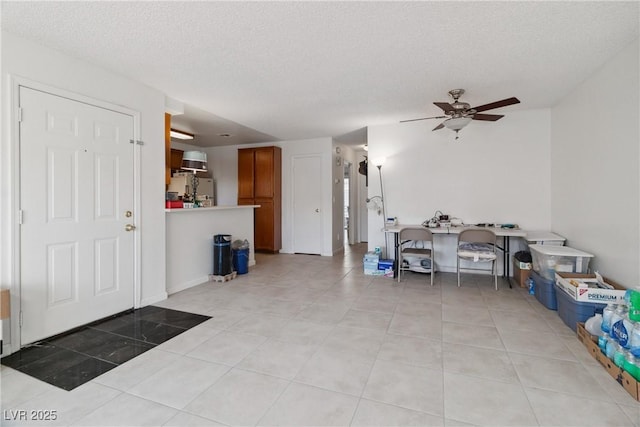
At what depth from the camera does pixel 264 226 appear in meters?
6.64

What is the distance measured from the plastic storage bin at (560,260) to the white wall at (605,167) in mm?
143

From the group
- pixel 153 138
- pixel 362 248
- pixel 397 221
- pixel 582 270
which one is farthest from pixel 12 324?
pixel 362 248

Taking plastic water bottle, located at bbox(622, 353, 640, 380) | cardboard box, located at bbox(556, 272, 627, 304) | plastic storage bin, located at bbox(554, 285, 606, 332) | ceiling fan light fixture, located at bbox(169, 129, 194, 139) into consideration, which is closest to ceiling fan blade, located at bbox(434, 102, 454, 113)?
cardboard box, located at bbox(556, 272, 627, 304)

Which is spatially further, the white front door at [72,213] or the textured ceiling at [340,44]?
the white front door at [72,213]

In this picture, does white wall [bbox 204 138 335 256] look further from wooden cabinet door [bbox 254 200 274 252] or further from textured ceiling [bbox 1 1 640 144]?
textured ceiling [bbox 1 1 640 144]

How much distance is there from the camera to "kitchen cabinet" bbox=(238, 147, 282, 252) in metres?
6.57

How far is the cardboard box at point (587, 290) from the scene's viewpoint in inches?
96.1

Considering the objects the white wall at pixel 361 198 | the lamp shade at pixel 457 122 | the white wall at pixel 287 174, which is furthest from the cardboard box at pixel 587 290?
the white wall at pixel 361 198

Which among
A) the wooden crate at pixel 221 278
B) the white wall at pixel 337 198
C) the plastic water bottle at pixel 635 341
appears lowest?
the wooden crate at pixel 221 278

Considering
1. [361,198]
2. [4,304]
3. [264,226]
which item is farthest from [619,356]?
[361,198]

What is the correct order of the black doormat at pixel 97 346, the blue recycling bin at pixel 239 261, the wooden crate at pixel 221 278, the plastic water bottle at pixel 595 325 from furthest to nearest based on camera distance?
the blue recycling bin at pixel 239 261 → the wooden crate at pixel 221 278 → the plastic water bottle at pixel 595 325 → the black doormat at pixel 97 346

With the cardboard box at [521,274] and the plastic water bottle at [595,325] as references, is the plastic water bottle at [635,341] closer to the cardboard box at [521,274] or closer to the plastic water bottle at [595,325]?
the plastic water bottle at [595,325]

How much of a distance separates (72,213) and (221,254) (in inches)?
74.6

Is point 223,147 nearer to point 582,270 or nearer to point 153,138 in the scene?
point 153,138
